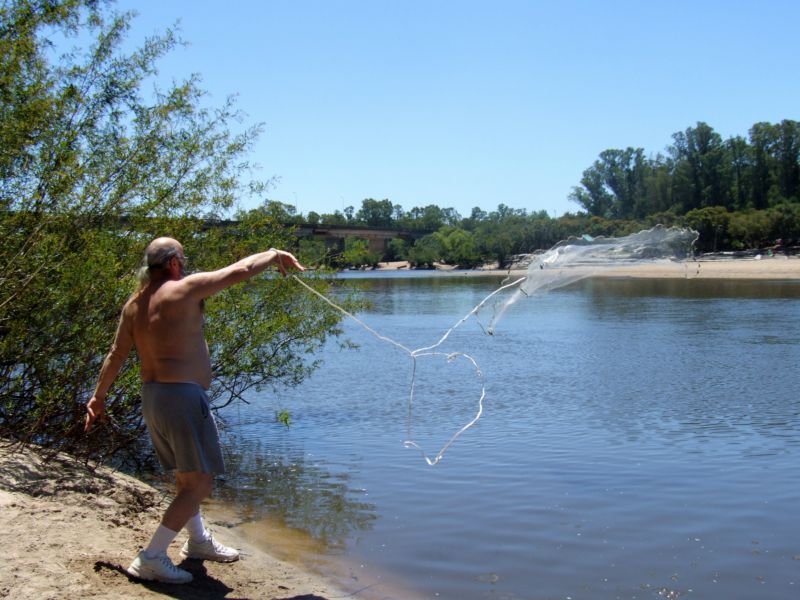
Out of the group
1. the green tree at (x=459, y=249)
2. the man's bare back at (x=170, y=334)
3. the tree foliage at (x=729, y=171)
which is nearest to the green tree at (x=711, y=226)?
the tree foliage at (x=729, y=171)

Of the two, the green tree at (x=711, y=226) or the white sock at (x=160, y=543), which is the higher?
the green tree at (x=711, y=226)

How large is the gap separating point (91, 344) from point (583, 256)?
17.1 ft

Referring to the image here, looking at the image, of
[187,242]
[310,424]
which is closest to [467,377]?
A: [310,424]

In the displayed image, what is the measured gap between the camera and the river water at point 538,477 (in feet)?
22.6

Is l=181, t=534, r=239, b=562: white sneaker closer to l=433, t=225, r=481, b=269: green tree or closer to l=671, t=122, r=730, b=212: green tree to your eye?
l=671, t=122, r=730, b=212: green tree

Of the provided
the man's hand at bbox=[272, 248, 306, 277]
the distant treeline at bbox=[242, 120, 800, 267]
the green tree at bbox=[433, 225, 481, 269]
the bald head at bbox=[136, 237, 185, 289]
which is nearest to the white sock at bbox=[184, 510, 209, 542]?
the bald head at bbox=[136, 237, 185, 289]

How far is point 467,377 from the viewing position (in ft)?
64.1

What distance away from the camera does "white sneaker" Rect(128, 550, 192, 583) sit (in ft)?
16.7

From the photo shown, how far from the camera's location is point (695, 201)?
11581cm

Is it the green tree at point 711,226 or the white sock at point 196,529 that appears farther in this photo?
the green tree at point 711,226

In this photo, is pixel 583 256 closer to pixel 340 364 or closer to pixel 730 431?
pixel 730 431

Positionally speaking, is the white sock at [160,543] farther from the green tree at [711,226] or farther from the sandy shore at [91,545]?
the green tree at [711,226]

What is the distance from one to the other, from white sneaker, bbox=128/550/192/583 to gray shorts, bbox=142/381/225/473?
61cm

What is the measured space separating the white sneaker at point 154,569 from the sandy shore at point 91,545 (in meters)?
0.05
